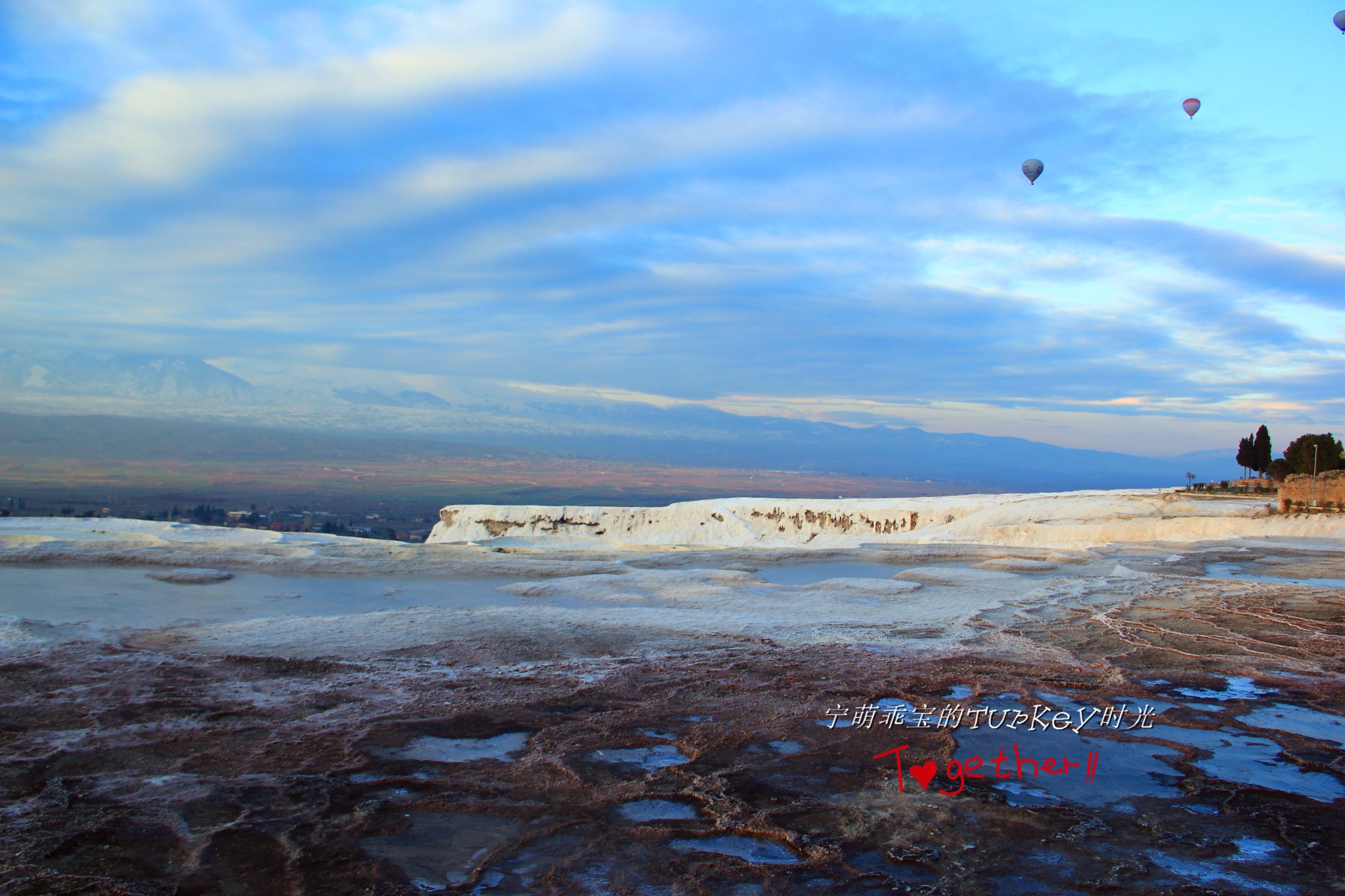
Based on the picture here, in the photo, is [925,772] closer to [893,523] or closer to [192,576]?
[192,576]

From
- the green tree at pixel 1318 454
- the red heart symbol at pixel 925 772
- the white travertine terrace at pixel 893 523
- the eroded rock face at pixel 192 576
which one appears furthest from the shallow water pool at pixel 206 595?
the green tree at pixel 1318 454

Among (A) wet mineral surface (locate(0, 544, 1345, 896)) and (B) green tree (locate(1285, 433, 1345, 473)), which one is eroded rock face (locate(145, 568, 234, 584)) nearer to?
(A) wet mineral surface (locate(0, 544, 1345, 896))

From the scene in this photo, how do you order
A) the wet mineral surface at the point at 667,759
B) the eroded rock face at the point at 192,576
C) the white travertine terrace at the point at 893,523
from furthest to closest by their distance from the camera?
1. the white travertine terrace at the point at 893,523
2. the eroded rock face at the point at 192,576
3. the wet mineral surface at the point at 667,759

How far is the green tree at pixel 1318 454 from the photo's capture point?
48.1 metres

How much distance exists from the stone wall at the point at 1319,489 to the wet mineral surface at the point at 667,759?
86.0 ft

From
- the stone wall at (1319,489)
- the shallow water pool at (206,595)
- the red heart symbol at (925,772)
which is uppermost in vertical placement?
the stone wall at (1319,489)

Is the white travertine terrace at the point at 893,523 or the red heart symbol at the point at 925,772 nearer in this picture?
the red heart symbol at the point at 925,772

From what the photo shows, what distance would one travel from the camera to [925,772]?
5.45m

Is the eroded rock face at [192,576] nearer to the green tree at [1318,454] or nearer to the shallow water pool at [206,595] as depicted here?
the shallow water pool at [206,595]

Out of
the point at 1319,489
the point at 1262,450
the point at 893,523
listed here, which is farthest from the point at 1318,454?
the point at 893,523

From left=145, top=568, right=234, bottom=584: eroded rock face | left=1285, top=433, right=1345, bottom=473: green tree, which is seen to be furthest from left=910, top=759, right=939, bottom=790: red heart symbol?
left=1285, top=433, right=1345, bottom=473: green tree

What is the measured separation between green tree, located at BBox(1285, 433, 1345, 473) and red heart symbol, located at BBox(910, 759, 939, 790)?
53443 millimetres

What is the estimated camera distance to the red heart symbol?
5.31m

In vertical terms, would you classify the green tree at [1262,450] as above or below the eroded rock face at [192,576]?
above
